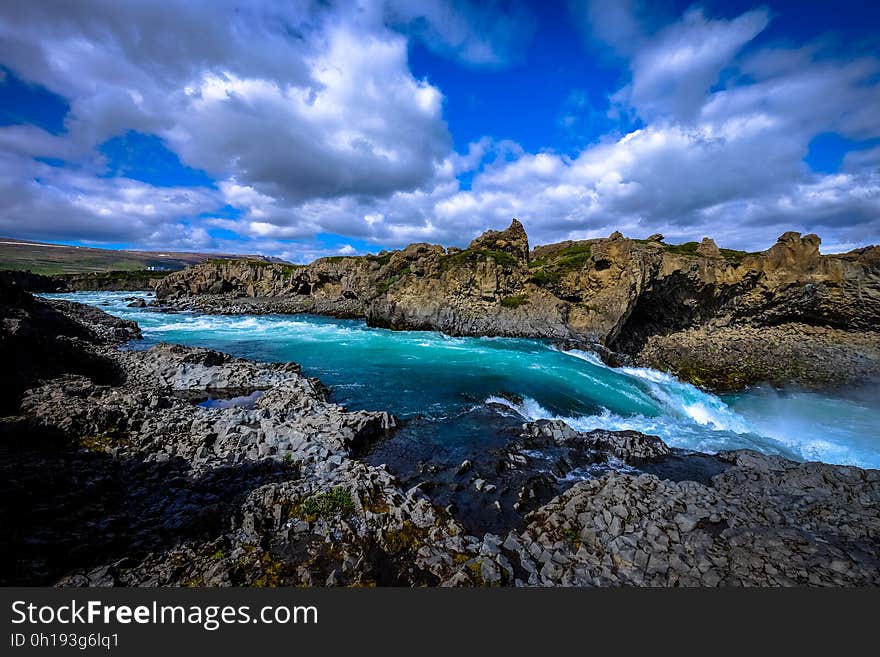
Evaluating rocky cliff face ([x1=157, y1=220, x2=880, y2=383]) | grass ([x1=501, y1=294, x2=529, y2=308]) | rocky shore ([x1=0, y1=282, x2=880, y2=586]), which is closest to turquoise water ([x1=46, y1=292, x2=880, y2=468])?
rocky shore ([x1=0, y1=282, x2=880, y2=586])

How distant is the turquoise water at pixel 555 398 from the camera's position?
1512 centimetres

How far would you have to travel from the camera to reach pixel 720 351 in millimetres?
31094

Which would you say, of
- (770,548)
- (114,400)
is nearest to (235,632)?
(770,548)

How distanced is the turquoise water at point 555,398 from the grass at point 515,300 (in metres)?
8.73

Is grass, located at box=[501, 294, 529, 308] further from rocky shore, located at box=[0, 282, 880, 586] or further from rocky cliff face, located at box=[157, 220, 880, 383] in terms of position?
rocky shore, located at box=[0, 282, 880, 586]

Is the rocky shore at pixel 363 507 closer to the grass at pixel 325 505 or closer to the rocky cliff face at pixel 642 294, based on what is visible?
the grass at pixel 325 505

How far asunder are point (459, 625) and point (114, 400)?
13.7 metres

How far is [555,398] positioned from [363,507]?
1409 cm

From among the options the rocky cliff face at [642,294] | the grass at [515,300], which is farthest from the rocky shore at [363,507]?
the grass at [515,300]

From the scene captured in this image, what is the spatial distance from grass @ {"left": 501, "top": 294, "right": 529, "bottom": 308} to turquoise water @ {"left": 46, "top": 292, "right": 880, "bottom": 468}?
28.6ft

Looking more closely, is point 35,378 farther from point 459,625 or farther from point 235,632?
point 459,625

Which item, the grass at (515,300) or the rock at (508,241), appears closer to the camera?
the grass at (515,300)

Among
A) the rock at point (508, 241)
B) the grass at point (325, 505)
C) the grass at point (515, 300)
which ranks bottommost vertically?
the grass at point (325, 505)

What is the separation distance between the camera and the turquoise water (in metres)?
15.1
